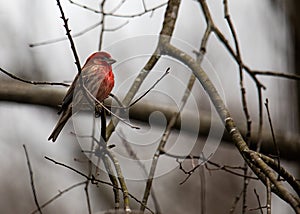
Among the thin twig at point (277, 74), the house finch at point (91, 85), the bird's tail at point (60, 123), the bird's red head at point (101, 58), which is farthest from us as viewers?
the thin twig at point (277, 74)

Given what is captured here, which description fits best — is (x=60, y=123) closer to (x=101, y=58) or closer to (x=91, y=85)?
(x=91, y=85)

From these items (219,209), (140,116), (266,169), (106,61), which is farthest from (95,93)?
(219,209)

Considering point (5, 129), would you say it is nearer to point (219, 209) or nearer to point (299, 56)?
point (219, 209)

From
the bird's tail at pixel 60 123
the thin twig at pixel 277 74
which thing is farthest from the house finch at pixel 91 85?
the thin twig at pixel 277 74

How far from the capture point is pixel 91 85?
10.6 feet

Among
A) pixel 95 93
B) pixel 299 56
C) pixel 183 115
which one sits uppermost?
pixel 299 56

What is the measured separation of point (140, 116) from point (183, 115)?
338 mm

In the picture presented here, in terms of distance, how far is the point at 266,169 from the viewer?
8.78 ft

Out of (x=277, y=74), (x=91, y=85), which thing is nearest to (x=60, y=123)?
(x=91, y=85)

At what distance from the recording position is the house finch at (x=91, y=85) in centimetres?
321

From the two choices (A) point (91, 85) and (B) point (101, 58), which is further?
(B) point (101, 58)

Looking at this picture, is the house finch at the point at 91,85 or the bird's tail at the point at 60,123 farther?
the bird's tail at the point at 60,123

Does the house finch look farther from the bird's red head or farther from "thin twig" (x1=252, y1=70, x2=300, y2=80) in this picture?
"thin twig" (x1=252, y1=70, x2=300, y2=80)

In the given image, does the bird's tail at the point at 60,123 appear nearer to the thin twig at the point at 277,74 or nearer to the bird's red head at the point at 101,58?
the bird's red head at the point at 101,58
